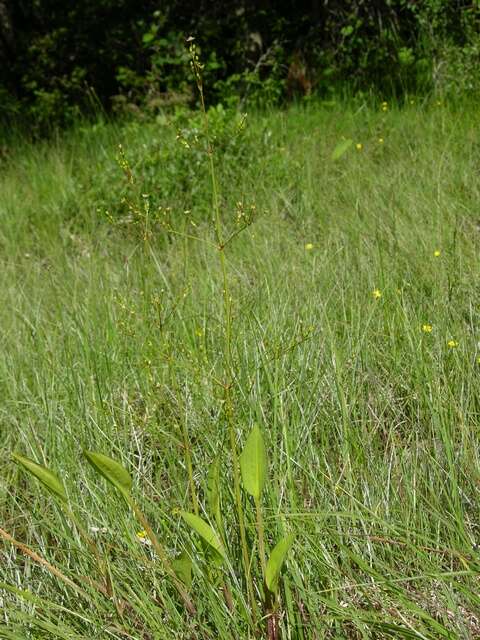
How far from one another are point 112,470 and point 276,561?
0.29m

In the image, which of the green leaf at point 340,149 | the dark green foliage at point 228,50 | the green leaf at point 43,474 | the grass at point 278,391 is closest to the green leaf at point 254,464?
the grass at point 278,391

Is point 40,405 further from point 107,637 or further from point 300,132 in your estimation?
point 300,132

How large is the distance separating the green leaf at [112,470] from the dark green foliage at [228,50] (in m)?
4.38

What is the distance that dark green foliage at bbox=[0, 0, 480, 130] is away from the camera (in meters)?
5.91

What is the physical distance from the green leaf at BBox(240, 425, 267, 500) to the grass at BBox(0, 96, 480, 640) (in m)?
0.14

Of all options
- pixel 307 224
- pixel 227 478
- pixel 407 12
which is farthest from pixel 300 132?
pixel 227 478

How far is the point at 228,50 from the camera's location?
7.29 metres

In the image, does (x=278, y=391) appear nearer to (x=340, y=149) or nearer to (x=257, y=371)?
(x=257, y=371)

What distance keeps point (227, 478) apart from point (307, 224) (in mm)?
2061

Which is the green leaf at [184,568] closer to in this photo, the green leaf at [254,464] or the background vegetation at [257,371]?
the background vegetation at [257,371]

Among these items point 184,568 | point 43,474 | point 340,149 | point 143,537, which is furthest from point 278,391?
point 340,149

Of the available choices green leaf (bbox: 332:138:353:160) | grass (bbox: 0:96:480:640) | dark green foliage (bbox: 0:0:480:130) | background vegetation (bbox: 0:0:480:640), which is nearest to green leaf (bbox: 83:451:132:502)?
background vegetation (bbox: 0:0:480:640)

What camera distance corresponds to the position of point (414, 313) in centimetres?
251

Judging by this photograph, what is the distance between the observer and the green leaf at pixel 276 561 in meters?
1.32
